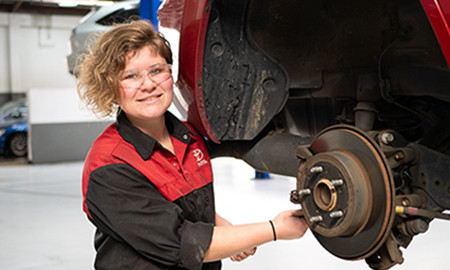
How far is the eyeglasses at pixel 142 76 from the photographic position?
1180 mm

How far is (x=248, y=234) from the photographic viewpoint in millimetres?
1108

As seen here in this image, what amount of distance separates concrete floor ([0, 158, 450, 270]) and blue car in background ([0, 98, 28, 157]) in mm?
2901

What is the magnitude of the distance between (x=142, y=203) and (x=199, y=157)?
11.5 inches

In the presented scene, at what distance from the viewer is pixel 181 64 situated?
1.33 metres

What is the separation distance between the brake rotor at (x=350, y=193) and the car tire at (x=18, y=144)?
7.77 meters

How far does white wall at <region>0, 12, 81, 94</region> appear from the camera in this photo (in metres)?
11.3

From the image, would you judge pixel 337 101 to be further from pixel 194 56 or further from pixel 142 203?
pixel 142 203

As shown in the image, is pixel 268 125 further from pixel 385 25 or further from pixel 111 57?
pixel 111 57

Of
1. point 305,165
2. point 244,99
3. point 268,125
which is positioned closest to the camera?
point 305,165

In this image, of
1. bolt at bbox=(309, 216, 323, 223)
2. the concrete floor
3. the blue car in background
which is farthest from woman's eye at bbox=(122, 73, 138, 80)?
the blue car in background

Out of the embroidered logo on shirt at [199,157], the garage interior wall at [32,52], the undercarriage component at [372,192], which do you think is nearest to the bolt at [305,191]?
the undercarriage component at [372,192]

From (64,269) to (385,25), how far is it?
67.9 inches

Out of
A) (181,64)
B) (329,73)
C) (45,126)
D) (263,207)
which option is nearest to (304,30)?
(329,73)

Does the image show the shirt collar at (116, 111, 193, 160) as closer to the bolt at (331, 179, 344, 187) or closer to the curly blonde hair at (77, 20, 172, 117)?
the curly blonde hair at (77, 20, 172, 117)
